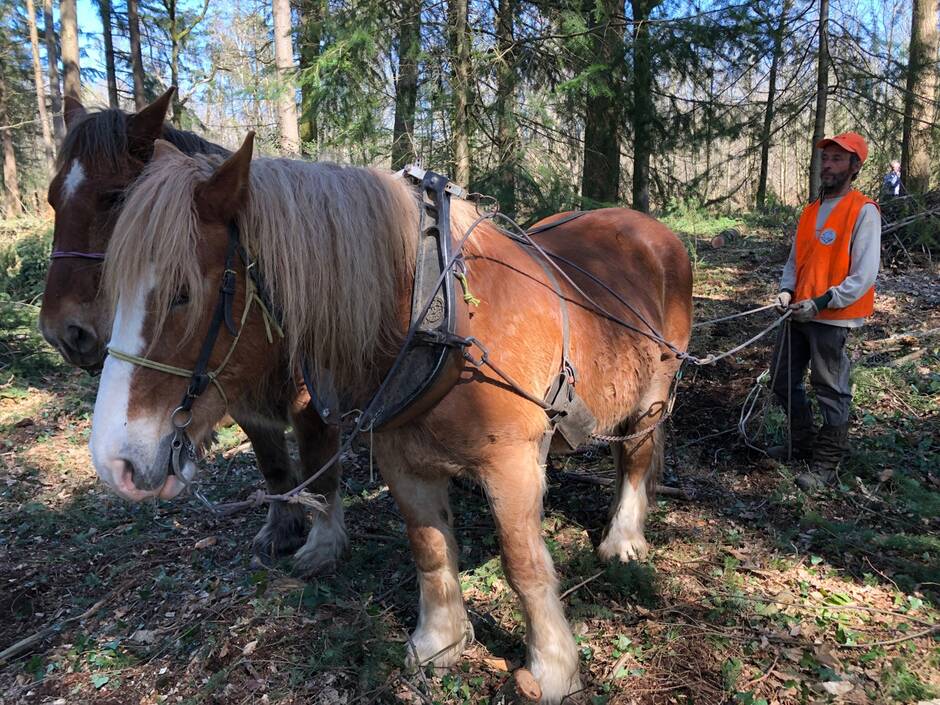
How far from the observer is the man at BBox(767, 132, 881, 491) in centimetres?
320

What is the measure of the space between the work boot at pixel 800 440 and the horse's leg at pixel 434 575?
8.61ft

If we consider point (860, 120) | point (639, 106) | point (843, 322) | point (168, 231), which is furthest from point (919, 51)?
point (168, 231)

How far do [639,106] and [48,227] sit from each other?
460 inches

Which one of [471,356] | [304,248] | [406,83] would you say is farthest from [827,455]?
[406,83]

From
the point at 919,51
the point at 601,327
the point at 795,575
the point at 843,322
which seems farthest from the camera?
the point at 919,51

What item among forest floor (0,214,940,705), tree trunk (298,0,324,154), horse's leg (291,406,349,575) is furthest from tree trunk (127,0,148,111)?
horse's leg (291,406,349,575)

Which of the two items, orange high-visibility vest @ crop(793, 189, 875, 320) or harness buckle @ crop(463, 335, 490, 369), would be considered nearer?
harness buckle @ crop(463, 335, 490, 369)

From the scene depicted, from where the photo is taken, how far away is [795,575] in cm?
279

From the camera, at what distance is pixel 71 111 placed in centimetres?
303

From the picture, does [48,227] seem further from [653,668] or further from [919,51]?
[919,51]

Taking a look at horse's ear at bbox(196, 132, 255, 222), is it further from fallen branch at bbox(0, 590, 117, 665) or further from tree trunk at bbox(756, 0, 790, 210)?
tree trunk at bbox(756, 0, 790, 210)

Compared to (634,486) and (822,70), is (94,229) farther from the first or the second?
(822,70)

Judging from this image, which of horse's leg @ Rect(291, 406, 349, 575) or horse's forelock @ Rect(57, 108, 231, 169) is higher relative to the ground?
horse's forelock @ Rect(57, 108, 231, 169)

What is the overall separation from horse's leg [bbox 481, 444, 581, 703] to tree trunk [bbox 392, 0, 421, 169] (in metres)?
4.27
